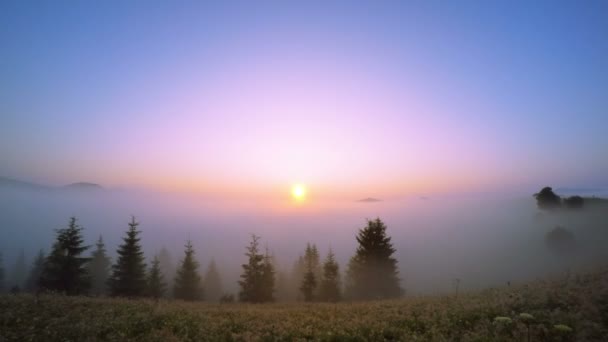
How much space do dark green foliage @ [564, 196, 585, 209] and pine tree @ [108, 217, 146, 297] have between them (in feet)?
258

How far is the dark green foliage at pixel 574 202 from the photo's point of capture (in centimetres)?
6225

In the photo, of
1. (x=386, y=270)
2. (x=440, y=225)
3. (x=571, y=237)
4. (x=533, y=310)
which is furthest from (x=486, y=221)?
(x=533, y=310)

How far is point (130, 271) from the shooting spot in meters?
35.9

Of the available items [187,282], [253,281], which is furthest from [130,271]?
[253,281]

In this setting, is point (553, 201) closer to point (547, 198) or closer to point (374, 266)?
point (547, 198)

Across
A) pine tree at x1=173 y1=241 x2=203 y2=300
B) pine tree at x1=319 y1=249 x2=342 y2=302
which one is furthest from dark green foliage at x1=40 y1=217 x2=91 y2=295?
pine tree at x1=319 y1=249 x2=342 y2=302

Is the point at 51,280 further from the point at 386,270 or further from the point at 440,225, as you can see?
the point at 440,225

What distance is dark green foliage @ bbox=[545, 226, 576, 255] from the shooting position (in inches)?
2179

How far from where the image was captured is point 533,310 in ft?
38.7

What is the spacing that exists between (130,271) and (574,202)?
268ft

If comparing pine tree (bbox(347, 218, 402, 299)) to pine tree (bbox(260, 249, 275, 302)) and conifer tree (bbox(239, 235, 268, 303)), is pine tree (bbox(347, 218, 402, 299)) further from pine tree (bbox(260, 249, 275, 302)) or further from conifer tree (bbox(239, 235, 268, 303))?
conifer tree (bbox(239, 235, 268, 303))

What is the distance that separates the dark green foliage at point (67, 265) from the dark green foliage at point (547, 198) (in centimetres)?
7452

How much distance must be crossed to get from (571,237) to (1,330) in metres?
75.1

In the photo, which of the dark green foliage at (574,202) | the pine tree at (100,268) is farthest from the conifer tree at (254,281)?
the dark green foliage at (574,202)
